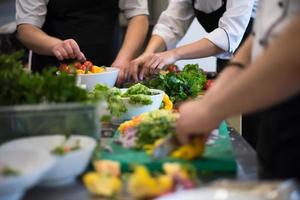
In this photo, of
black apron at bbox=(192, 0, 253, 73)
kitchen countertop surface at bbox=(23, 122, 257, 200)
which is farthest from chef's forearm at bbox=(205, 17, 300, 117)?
black apron at bbox=(192, 0, 253, 73)

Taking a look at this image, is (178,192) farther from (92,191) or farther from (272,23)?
(272,23)

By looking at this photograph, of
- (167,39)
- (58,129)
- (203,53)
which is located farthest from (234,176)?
(167,39)

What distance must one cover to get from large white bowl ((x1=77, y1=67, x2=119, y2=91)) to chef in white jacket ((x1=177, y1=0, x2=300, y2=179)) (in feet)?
1.90

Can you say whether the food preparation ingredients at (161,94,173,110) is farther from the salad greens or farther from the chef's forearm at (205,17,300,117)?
the chef's forearm at (205,17,300,117)

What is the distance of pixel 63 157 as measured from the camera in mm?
872

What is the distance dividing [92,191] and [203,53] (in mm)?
1004

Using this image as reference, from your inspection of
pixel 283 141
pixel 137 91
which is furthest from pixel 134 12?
pixel 283 141

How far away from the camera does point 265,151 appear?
0.94 metres

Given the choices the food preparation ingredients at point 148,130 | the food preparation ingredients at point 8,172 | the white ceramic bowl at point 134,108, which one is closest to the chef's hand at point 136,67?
the white ceramic bowl at point 134,108

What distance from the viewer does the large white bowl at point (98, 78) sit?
1.48 m

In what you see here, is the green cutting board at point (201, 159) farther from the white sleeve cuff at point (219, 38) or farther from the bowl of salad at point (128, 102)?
the white sleeve cuff at point (219, 38)

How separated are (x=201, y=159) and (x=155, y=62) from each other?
74 centimetres

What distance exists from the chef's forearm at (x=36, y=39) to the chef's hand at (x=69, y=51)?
93 millimetres

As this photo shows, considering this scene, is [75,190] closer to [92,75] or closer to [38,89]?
[38,89]
